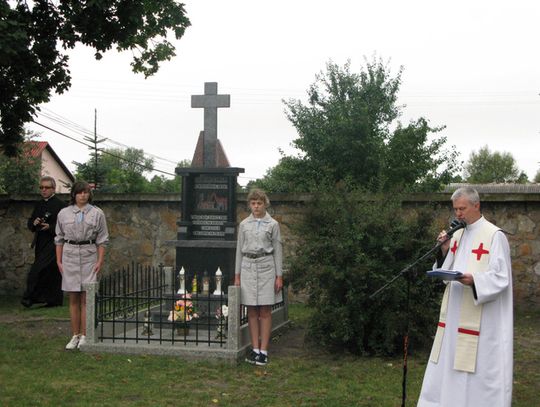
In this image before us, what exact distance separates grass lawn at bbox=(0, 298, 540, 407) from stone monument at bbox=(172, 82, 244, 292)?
138cm

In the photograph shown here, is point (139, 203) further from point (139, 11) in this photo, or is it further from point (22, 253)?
point (139, 11)

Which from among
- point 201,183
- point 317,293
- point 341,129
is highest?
point 341,129

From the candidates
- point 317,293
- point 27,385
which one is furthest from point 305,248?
point 27,385

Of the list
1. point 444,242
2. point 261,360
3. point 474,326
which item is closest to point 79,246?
point 261,360

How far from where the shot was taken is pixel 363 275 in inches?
293

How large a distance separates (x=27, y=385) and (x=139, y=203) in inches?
253

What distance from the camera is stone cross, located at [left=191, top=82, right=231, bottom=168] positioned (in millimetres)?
9258

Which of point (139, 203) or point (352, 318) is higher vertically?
point (139, 203)

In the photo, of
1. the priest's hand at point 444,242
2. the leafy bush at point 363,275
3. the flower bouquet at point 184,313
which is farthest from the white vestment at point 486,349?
the flower bouquet at point 184,313

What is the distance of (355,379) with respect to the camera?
6617 mm

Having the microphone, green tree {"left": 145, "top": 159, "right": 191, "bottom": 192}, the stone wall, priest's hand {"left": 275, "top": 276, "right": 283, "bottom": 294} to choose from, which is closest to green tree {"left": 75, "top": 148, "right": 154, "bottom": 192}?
green tree {"left": 145, "top": 159, "right": 191, "bottom": 192}

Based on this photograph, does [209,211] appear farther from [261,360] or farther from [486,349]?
[486,349]

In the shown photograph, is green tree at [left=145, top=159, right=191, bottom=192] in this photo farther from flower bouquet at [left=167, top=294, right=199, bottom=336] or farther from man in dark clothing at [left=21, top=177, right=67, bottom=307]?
flower bouquet at [left=167, top=294, right=199, bottom=336]

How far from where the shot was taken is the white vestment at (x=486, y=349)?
4902 millimetres
